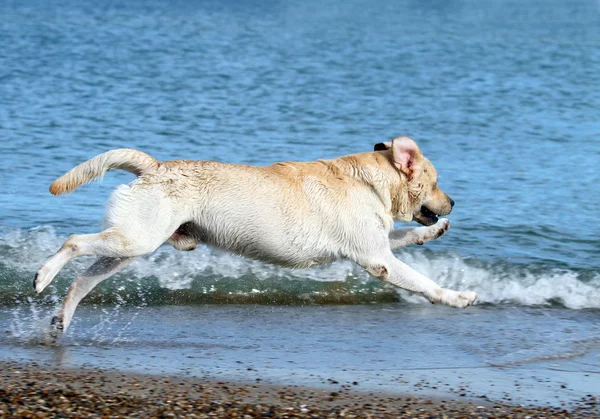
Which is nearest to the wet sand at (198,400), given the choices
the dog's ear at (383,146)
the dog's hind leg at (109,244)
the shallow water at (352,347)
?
the shallow water at (352,347)

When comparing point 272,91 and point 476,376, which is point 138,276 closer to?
point 476,376

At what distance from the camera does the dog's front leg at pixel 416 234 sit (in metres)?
7.77

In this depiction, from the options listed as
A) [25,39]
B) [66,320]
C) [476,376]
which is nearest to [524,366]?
[476,376]

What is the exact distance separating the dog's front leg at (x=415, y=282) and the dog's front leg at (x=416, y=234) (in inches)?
23.7

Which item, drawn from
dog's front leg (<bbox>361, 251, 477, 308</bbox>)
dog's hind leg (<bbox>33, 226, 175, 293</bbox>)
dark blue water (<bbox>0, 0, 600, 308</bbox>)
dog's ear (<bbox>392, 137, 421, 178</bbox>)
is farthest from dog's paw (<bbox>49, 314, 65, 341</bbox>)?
dog's ear (<bbox>392, 137, 421, 178</bbox>)

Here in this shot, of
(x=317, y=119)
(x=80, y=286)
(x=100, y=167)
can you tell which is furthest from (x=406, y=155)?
(x=317, y=119)

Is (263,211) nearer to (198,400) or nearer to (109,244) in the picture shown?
(109,244)

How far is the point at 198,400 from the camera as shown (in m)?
5.55

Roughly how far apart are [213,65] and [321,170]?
18.5 m

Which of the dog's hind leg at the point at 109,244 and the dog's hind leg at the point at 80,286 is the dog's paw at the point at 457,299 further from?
the dog's hind leg at the point at 80,286

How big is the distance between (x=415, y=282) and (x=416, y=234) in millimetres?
760

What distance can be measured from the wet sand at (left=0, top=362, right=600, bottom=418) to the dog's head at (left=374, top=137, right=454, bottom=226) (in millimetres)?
1866

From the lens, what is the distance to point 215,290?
8.98m

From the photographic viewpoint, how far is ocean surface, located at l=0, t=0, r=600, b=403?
7.05 m
